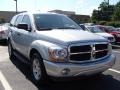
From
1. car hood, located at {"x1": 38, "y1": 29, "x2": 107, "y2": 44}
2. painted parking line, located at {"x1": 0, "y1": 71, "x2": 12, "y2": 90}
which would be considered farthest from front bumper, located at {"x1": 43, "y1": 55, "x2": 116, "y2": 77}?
painted parking line, located at {"x1": 0, "y1": 71, "x2": 12, "y2": 90}

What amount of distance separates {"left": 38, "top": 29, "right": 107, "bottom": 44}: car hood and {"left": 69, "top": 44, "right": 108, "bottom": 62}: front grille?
0.15m

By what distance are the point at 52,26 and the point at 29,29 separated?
649 mm

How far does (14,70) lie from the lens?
884 cm

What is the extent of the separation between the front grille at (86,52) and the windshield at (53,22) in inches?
59.3

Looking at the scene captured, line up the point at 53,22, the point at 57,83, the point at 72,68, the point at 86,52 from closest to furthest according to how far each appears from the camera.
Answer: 1. the point at 72,68
2. the point at 86,52
3. the point at 57,83
4. the point at 53,22

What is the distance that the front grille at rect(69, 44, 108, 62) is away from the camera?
623cm

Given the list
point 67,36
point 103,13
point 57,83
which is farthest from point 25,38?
point 103,13

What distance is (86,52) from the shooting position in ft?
20.8

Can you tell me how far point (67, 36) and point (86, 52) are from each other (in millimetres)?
618

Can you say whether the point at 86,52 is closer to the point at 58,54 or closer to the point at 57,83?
the point at 58,54

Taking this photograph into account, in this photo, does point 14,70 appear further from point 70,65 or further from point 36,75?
point 70,65

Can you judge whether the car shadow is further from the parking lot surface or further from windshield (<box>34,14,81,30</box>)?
windshield (<box>34,14,81,30</box>)

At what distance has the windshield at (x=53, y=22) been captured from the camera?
767 cm

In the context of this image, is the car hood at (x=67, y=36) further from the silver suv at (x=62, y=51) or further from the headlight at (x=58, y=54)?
the headlight at (x=58, y=54)
